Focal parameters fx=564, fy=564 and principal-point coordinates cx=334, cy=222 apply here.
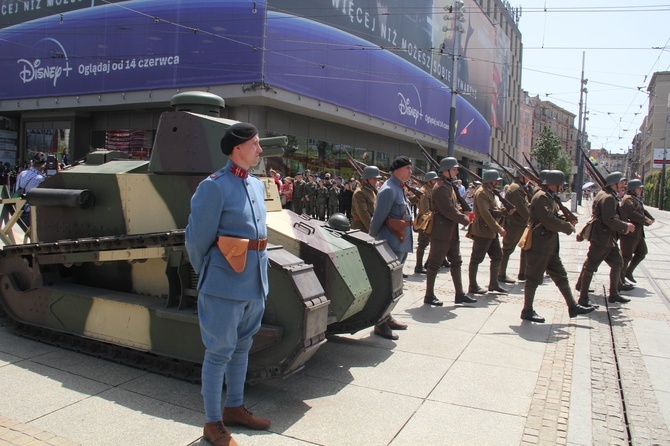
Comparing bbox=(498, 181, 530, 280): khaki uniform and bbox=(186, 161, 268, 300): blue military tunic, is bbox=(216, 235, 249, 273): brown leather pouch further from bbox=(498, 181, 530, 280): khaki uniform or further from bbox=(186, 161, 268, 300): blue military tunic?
bbox=(498, 181, 530, 280): khaki uniform

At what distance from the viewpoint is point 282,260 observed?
4.41m

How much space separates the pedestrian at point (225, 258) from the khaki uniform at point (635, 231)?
24.0 ft

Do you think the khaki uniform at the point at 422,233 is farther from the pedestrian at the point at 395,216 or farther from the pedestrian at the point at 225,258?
the pedestrian at the point at 225,258

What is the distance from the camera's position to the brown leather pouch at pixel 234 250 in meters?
3.44

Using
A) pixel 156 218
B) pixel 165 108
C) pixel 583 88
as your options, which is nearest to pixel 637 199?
pixel 156 218

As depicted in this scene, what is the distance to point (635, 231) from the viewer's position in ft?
30.1

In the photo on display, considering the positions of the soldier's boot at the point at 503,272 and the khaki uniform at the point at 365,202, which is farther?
the soldier's boot at the point at 503,272

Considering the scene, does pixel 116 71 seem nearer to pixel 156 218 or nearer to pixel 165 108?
pixel 165 108

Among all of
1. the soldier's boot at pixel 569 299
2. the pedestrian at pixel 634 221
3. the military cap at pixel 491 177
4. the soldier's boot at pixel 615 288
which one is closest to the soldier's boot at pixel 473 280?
the military cap at pixel 491 177

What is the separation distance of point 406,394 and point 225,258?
209cm

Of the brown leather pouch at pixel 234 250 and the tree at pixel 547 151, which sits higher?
the tree at pixel 547 151

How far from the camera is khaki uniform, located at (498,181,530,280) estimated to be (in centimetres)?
905

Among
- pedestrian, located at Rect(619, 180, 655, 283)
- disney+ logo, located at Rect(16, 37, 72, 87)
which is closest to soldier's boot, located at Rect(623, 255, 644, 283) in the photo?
pedestrian, located at Rect(619, 180, 655, 283)

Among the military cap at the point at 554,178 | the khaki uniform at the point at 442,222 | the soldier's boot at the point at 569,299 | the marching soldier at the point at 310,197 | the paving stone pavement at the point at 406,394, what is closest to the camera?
the paving stone pavement at the point at 406,394
